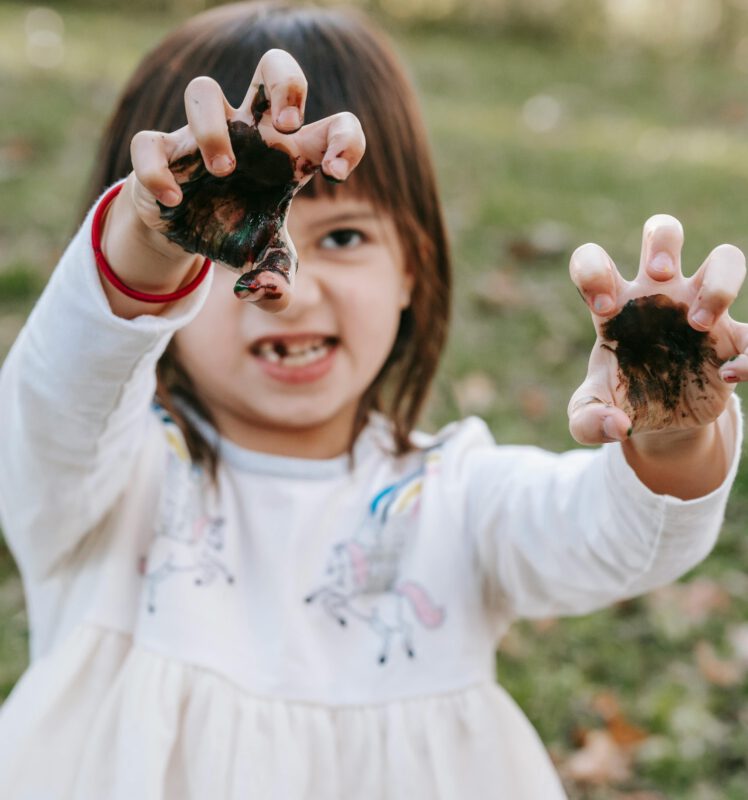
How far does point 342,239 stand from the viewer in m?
1.59

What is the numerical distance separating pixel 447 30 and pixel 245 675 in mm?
7353

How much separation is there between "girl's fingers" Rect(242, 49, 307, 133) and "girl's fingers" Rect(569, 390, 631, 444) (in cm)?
36

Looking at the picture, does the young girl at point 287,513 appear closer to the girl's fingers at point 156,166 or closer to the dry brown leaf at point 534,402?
the girl's fingers at point 156,166

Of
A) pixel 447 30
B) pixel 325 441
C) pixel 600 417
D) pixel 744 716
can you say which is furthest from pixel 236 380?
pixel 447 30

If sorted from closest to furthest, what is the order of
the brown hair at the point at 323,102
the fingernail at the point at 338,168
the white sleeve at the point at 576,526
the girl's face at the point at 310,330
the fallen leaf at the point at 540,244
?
the fingernail at the point at 338,168 → the white sleeve at the point at 576,526 → the girl's face at the point at 310,330 → the brown hair at the point at 323,102 → the fallen leaf at the point at 540,244

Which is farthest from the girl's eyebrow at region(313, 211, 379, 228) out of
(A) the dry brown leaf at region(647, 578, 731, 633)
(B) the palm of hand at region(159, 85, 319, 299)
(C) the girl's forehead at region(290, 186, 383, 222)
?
(A) the dry brown leaf at region(647, 578, 731, 633)

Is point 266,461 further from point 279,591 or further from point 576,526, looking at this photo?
point 576,526

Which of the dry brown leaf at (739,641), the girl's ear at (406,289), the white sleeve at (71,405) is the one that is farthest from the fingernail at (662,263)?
the dry brown leaf at (739,641)

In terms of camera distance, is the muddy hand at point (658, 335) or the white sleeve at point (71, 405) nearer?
the muddy hand at point (658, 335)

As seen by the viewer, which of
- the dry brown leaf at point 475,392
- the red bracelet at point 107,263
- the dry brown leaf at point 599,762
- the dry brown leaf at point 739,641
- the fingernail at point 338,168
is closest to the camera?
the fingernail at point 338,168

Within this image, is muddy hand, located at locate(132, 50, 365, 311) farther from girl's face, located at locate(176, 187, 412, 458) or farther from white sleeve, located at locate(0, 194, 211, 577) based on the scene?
girl's face, located at locate(176, 187, 412, 458)

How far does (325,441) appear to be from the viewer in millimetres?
1704

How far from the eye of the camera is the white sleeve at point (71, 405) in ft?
4.00

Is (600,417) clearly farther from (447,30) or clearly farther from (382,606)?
(447,30)
